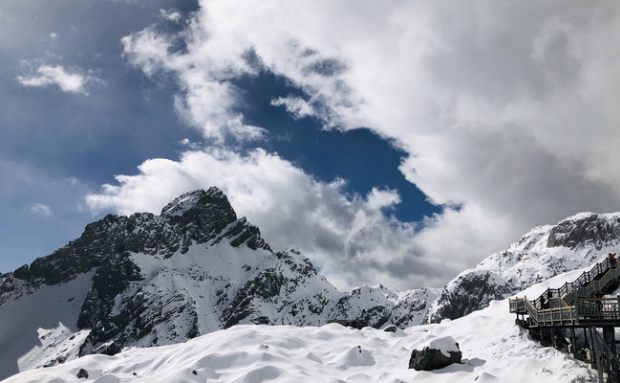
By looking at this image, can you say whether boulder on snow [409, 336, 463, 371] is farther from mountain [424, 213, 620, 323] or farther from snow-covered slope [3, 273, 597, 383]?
mountain [424, 213, 620, 323]

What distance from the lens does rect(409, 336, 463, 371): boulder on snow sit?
36.9 meters

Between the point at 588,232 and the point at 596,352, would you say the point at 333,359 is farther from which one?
the point at 588,232

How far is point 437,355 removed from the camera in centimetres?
3700

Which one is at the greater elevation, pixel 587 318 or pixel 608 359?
pixel 587 318

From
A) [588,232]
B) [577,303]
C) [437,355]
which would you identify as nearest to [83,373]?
[437,355]

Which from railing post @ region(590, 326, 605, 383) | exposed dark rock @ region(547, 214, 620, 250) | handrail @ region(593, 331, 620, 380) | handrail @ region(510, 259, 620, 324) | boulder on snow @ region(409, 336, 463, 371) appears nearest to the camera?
railing post @ region(590, 326, 605, 383)

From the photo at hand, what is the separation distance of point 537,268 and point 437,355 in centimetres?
16501

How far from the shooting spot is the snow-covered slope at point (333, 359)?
33.0 meters

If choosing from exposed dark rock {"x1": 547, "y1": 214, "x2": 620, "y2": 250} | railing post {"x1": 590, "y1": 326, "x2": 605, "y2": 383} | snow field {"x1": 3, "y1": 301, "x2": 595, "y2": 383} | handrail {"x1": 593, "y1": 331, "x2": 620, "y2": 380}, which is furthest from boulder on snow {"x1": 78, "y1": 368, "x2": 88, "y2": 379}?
exposed dark rock {"x1": 547, "y1": 214, "x2": 620, "y2": 250}

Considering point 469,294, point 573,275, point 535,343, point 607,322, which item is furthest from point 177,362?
point 469,294

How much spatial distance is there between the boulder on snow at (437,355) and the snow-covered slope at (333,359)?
62 cm

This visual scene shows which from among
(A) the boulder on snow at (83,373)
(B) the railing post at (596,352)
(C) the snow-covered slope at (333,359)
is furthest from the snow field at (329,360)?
(B) the railing post at (596,352)

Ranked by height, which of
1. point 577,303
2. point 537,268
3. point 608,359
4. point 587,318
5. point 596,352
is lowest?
point 608,359

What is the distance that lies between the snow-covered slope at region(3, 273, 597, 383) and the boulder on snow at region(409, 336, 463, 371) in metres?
0.62
